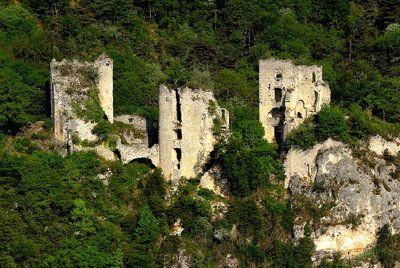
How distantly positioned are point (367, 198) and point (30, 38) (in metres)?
25.0

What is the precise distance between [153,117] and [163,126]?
511 centimetres

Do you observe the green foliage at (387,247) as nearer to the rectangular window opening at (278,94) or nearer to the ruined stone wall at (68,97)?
the rectangular window opening at (278,94)

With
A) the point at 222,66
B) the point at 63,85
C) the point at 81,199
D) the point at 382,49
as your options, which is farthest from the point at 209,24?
the point at 81,199

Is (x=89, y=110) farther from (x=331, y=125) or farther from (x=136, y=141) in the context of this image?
(x=331, y=125)

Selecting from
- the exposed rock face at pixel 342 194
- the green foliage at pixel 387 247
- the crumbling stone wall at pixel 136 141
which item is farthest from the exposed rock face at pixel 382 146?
the crumbling stone wall at pixel 136 141

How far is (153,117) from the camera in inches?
2035

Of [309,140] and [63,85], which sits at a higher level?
[63,85]

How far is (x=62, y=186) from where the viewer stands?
4375 cm

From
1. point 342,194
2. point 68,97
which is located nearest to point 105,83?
point 68,97

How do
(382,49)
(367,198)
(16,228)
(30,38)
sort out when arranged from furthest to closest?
(382,49) < (30,38) < (367,198) < (16,228)

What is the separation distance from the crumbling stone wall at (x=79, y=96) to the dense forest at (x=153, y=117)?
55.1 inches

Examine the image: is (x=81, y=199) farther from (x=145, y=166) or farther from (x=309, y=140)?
(x=309, y=140)

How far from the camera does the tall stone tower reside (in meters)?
48.8

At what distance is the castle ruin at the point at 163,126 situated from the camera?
46344 mm
